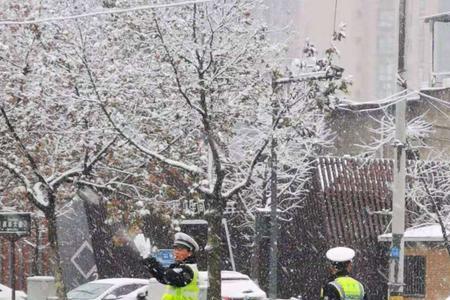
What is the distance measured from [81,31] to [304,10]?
35.7 m

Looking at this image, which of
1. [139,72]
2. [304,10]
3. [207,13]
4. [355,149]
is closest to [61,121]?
[139,72]

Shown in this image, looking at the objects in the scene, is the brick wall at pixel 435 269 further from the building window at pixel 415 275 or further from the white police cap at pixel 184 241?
the white police cap at pixel 184 241

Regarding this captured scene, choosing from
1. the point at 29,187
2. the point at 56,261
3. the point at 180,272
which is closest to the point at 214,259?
the point at 56,261

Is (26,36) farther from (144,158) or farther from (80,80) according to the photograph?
(144,158)

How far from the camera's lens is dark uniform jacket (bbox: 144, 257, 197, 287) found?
29.9 feet

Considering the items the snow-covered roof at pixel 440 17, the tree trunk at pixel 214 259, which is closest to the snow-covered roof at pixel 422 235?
the snow-covered roof at pixel 440 17

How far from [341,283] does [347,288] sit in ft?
0.22

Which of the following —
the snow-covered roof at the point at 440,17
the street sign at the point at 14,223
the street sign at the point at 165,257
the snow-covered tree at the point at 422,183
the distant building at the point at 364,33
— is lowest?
the street sign at the point at 165,257

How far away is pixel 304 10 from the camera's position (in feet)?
186

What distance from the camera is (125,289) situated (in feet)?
81.4

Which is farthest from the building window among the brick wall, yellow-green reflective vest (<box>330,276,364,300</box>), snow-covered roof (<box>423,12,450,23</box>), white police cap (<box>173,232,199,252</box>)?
white police cap (<box>173,232,199,252</box>)

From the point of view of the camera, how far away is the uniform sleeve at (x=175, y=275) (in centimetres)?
909

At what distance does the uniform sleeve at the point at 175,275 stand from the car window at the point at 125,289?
1534cm

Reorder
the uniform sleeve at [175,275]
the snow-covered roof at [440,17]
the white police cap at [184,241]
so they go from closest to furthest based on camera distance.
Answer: the uniform sleeve at [175,275] → the white police cap at [184,241] → the snow-covered roof at [440,17]
